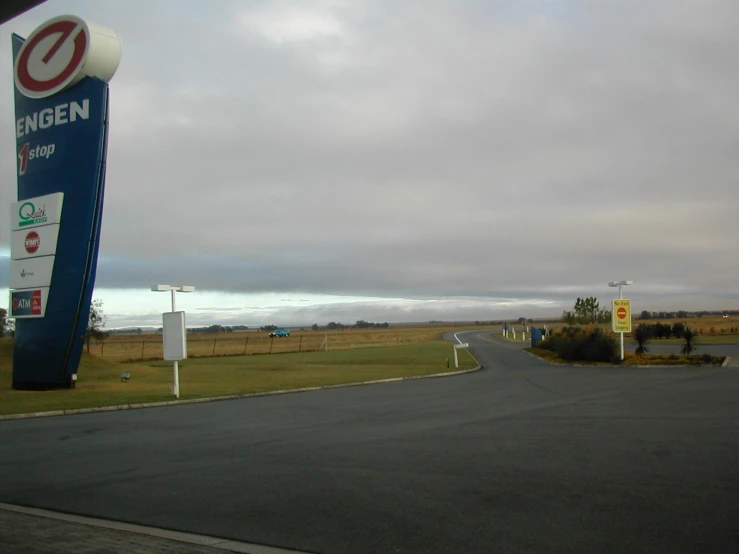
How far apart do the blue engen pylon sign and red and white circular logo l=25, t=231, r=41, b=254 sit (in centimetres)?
3

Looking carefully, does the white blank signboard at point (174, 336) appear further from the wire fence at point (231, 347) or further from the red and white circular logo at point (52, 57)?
the wire fence at point (231, 347)

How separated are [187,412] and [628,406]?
10.1 metres

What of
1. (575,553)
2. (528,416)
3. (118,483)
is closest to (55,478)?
(118,483)

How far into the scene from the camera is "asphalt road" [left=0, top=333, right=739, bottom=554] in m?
6.45

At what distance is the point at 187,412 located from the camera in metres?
17.7

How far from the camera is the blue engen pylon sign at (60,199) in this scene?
23.6 meters

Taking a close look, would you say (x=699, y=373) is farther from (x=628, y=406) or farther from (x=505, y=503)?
(x=505, y=503)

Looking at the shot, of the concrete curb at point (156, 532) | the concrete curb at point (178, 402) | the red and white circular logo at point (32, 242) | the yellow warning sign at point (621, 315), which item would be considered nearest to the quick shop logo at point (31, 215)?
the red and white circular logo at point (32, 242)

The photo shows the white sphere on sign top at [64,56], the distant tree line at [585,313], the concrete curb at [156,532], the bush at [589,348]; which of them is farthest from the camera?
the distant tree line at [585,313]

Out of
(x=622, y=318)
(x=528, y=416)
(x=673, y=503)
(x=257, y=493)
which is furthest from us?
(x=622, y=318)

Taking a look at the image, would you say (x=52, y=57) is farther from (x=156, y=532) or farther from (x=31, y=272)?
(x=156, y=532)

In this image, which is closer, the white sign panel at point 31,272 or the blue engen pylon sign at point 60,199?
the blue engen pylon sign at point 60,199

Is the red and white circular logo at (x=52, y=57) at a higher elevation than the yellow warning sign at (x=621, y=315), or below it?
higher

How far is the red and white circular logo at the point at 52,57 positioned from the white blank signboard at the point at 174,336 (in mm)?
8677
